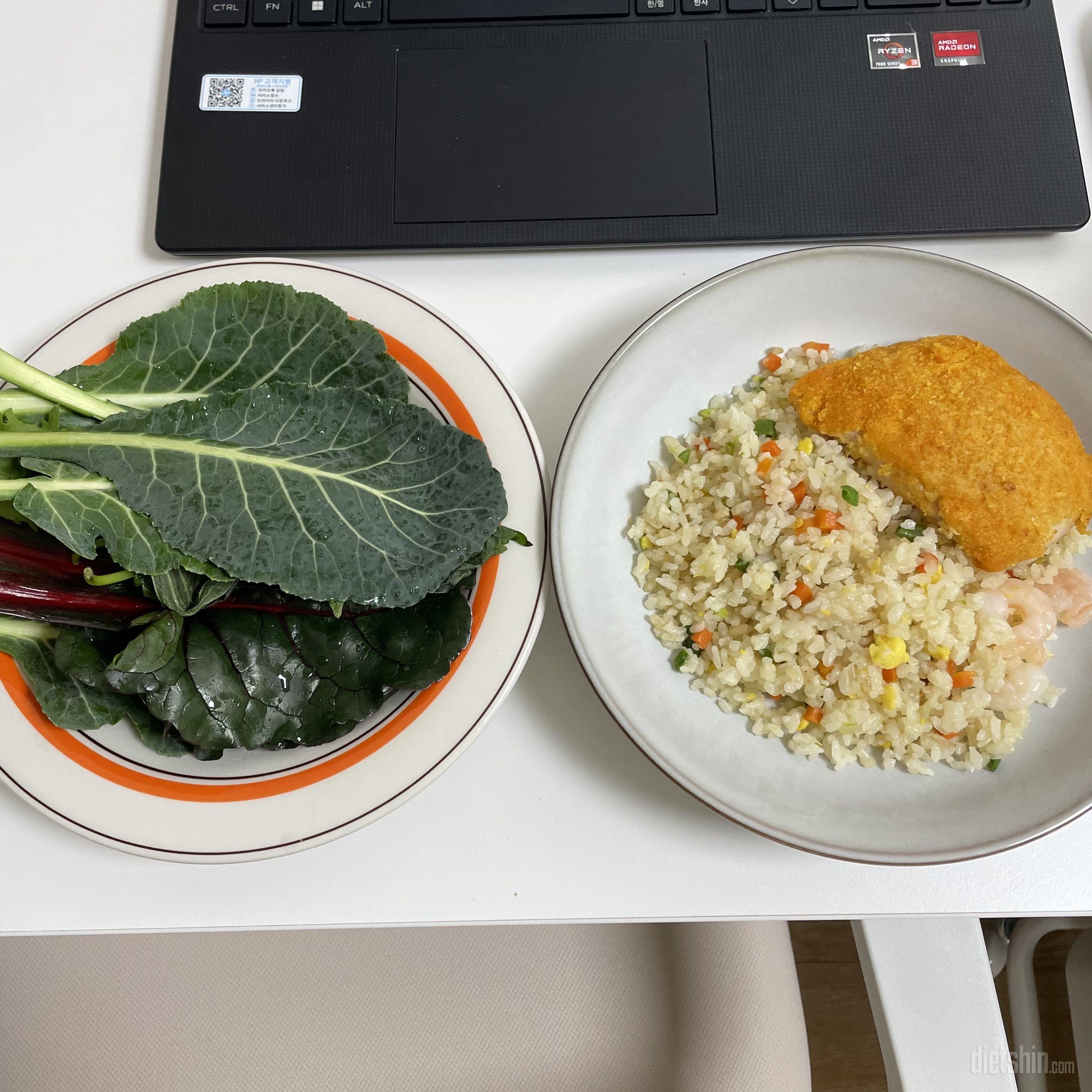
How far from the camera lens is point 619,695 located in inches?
29.0

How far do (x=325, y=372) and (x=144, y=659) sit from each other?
1.04 feet

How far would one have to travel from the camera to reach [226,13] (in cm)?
100

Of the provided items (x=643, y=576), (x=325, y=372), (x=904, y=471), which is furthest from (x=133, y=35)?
(x=904, y=471)

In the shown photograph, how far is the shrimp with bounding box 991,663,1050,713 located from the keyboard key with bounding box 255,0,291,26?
1117 millimetres

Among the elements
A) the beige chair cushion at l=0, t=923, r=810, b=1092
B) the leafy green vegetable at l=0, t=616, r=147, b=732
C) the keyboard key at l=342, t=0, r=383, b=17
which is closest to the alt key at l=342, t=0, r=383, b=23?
the keyboard key at l=342, t=0, r=383, b=17

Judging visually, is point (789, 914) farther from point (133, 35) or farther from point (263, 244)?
point (133, 35)

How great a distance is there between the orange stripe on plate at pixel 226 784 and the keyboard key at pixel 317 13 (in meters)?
0.73

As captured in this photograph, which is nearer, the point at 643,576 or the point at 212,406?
the point at 212,406

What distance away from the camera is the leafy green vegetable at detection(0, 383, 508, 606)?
685 millimetres

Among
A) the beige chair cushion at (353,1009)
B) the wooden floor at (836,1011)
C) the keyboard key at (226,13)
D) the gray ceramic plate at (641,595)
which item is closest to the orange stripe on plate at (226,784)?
the gray ceramic plate at (641,595)

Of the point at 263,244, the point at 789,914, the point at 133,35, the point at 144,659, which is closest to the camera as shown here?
the point at 144,659

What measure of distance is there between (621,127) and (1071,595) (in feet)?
2.36

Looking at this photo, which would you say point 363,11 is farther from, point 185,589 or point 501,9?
point 185,589

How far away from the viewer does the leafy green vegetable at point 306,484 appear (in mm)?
685
